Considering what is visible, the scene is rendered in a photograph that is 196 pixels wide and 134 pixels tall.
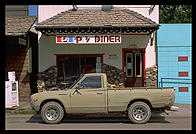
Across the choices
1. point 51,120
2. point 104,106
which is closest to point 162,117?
point 104,106

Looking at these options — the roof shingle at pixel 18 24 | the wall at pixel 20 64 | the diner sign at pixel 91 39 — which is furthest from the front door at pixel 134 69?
the roof shingle at pixel 18 24

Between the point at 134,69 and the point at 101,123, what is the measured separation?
6.32 meters

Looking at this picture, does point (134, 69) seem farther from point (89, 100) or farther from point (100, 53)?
point (89, 100)

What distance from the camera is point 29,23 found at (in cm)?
1476

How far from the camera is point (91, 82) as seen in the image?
9.41 metres

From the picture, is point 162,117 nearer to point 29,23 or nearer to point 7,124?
point 7,124

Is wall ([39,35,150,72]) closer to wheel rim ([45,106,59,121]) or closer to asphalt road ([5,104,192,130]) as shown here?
asphalt road ([5,104,192,130])

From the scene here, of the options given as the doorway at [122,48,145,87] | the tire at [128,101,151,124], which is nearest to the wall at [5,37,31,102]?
the doorway at [122,48,145,87]

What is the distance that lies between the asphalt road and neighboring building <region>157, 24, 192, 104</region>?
3.30 meters

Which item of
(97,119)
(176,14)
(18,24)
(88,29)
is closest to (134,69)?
(88,29)

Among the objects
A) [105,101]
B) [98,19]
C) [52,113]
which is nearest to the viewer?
[105,101]

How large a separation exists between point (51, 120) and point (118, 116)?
2863mm

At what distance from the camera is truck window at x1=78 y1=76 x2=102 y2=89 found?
937 centimetres

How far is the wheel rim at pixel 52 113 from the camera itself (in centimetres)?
928
